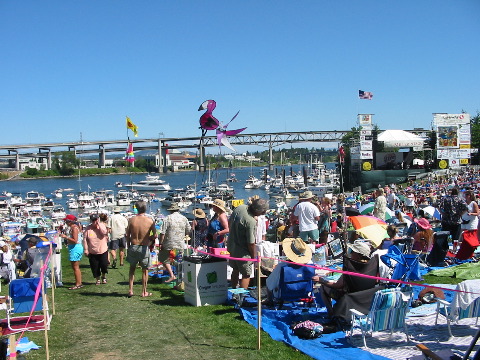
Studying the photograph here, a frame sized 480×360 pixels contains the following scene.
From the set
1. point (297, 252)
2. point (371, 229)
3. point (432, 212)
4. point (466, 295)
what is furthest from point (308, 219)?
point (432, 212)

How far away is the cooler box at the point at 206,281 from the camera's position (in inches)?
273

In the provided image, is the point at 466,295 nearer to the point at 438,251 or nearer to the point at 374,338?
the point at 374,338

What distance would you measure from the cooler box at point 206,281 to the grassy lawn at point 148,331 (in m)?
0.15

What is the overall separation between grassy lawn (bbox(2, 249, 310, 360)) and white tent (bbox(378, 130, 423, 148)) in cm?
3012

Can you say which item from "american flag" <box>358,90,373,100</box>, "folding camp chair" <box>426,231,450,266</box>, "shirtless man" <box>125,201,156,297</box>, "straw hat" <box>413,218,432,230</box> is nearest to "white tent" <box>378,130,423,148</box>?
"american flag" <box>358,90,373,100</box>

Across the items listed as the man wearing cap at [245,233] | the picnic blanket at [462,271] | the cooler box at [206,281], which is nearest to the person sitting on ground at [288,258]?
the man wearing cap at [245,233]

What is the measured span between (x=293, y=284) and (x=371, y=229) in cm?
389

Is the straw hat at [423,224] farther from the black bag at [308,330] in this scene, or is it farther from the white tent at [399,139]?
the white tent at [399,139]

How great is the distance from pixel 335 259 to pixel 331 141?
13768cm

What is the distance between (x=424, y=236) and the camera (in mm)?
9594

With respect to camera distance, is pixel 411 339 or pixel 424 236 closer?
pixel 411 339

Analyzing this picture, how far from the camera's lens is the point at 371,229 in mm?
9953

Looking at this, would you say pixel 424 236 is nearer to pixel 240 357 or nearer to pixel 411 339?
pixel 411 339

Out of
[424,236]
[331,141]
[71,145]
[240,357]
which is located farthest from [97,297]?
[331,141]
